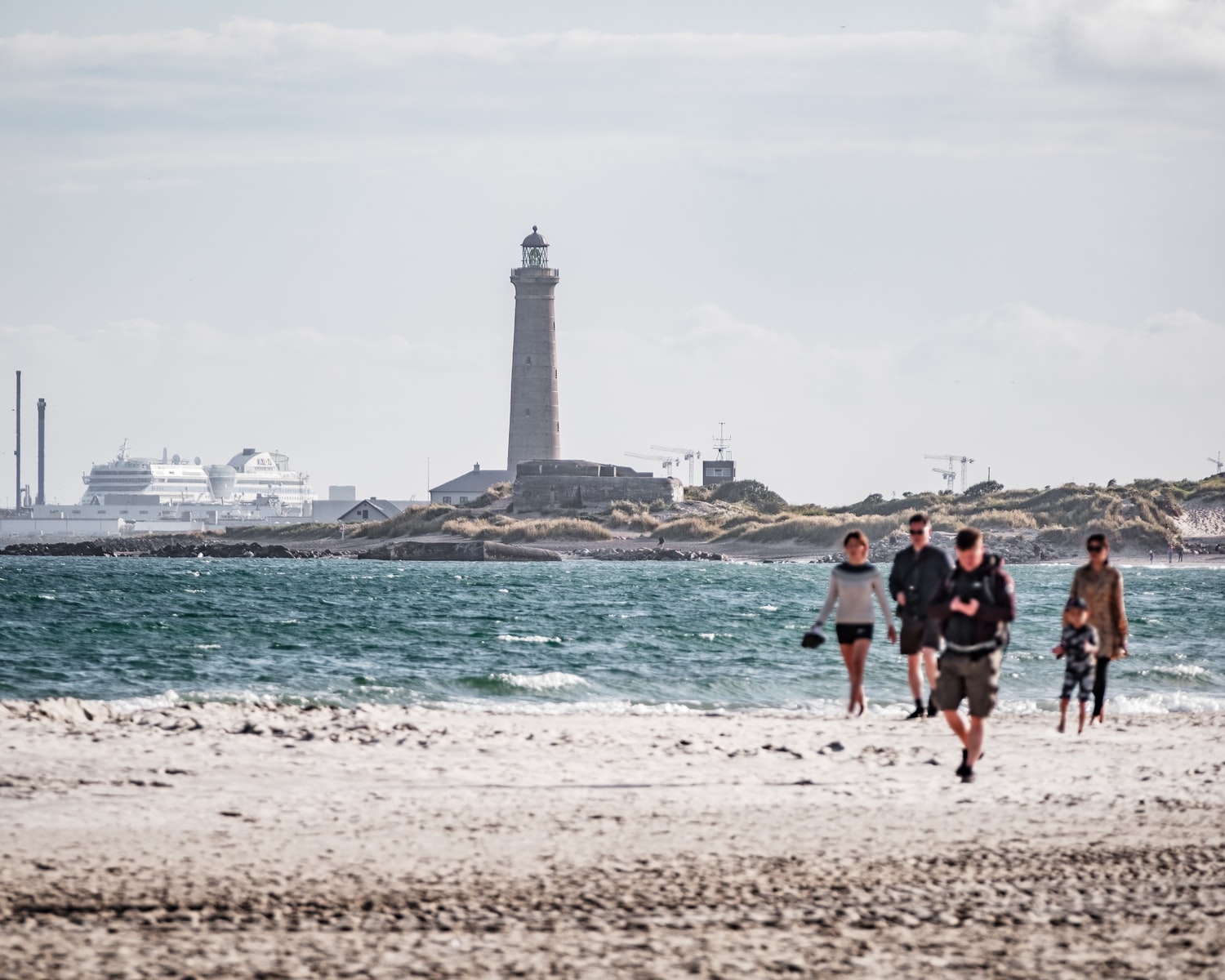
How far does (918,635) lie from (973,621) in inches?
77.6

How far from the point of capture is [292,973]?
23.3ft

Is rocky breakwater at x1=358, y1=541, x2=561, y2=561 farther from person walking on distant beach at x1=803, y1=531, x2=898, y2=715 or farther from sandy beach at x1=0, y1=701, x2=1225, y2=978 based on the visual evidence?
person walking on distant beach at x1=803, y1=531, x2=898, y2=715

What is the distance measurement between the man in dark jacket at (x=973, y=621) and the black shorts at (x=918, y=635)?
266 mm

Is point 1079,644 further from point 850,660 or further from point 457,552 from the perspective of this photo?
point 457,552

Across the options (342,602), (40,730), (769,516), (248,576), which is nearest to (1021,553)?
(769,516)

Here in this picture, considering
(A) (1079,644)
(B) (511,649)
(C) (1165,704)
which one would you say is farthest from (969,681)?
(B) (511,649)

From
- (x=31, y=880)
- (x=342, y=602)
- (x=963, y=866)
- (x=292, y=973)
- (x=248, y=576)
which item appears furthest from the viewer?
(x=248, y=576)

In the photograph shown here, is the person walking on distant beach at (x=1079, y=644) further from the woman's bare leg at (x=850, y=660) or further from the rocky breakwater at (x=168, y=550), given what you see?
the rocky breakwater at (x=168, y=550)

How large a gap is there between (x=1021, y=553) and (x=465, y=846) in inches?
3716

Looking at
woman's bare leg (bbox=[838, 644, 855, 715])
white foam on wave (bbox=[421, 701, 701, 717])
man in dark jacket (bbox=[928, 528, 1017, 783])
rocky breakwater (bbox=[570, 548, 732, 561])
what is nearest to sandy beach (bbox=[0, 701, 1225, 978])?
woman's bare leg (bbox=[838, 644, 855, 715])

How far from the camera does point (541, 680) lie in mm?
22062

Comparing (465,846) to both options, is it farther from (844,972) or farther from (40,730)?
(40,730)

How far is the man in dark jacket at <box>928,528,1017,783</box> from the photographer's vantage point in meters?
10.6

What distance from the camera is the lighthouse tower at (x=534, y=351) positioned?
110812 mm
